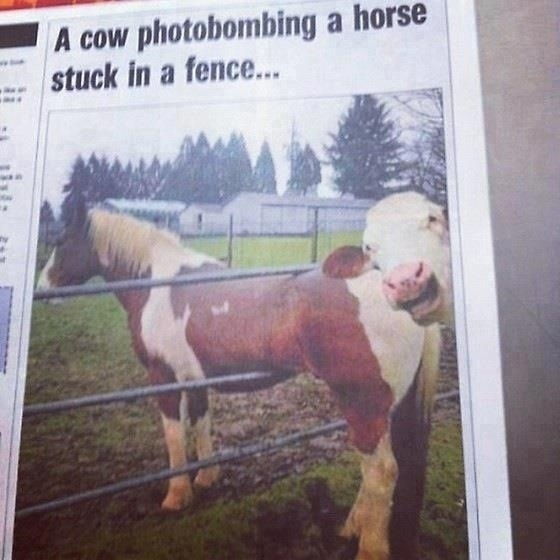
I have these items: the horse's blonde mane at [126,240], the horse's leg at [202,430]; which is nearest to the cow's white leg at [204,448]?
the horse's leg at [202,430]

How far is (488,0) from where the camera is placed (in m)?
0.45

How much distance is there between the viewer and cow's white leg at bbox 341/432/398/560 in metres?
0.38

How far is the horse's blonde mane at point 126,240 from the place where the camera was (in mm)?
424

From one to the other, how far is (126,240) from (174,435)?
126mm

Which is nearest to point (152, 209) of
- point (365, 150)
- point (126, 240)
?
point (126, 240)

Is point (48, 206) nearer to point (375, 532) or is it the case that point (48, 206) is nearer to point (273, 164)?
point (273, 164)

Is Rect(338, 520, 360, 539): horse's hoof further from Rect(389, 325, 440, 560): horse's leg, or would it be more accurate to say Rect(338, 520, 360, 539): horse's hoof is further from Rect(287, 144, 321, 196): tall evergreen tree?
Rect(287, 144, 321, 196): tall evergreen tree

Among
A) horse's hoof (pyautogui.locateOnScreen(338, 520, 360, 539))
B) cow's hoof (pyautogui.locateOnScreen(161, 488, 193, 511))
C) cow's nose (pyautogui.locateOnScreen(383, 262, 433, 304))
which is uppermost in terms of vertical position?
cow's nose (pyautogui.locateOnScreen(383, 262, 433, 304))

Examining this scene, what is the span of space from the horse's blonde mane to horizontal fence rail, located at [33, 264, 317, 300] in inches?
0.4

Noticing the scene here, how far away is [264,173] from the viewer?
1.41ft

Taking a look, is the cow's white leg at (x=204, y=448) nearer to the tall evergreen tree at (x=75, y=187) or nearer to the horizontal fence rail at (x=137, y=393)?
the horizontal fence rail at (x=137, y=393)

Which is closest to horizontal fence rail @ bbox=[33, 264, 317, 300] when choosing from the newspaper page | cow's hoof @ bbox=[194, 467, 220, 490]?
the newspaper page

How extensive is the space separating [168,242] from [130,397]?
0.32 feet

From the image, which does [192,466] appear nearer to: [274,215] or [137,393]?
[137,393]
